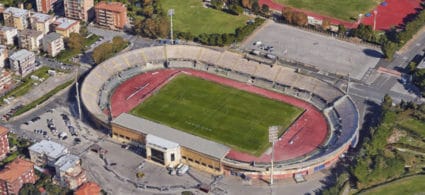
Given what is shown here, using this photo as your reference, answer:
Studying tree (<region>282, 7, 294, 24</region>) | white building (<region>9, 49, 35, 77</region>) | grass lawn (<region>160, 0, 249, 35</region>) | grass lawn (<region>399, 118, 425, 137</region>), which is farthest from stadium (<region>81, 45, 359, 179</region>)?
tree (<region>282, 7, 294, 24</region>)

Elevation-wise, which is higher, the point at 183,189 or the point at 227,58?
the point at 227,58

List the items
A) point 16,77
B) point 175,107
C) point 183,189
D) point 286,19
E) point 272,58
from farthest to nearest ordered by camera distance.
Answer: point 286,19
point 272,58
point 16,77
point 175,107
point 183,189

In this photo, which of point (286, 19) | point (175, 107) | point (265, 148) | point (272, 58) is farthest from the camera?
point (286, 19)

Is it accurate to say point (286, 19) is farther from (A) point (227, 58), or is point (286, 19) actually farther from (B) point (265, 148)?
(B) point (265, 148)

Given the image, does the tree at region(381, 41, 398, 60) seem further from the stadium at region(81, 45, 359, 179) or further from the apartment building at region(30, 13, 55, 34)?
the apartment building at region(30, 13, 55, 34)

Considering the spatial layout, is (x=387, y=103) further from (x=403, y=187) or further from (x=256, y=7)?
(x=256, y=7)

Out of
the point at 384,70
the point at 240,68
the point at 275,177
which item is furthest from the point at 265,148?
the point at 384,70
